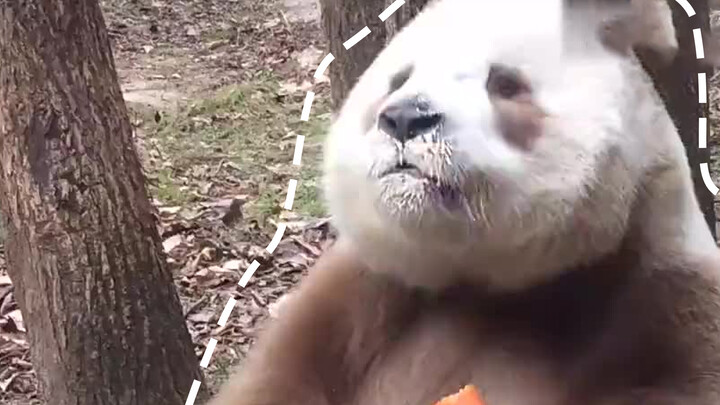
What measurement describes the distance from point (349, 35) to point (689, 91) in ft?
3.25

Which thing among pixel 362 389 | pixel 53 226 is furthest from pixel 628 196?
pixel 53 226

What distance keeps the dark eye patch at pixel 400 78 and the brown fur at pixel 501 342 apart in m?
0.36

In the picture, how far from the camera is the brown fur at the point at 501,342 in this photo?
7.34ft

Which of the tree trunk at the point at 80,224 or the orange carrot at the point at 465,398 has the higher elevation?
Result: the orange carrot at the point at 465,398

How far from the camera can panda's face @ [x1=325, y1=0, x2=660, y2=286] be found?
207 centimetres

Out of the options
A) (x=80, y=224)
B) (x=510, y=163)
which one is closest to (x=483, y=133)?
(x=510, y=163)

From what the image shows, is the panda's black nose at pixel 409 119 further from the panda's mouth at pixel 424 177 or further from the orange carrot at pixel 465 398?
the orange carrot at pixel 465 398

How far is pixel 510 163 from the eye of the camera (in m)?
2.09

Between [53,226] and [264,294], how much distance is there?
149 centimetres

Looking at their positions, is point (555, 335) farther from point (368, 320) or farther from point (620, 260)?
point (368, 320)

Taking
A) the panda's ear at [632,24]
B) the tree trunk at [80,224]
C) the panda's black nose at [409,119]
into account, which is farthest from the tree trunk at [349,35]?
the panda's black nose at [409,119]

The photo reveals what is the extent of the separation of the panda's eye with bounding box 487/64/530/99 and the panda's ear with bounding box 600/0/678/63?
0.22 metres

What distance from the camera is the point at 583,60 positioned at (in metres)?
2.27

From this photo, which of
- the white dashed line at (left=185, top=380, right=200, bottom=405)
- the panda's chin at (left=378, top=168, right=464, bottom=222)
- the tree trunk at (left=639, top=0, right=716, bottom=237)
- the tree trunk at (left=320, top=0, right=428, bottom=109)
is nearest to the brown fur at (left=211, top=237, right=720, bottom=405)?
the panda's chin at (left=378, top=168, right=464, bottom=222)
